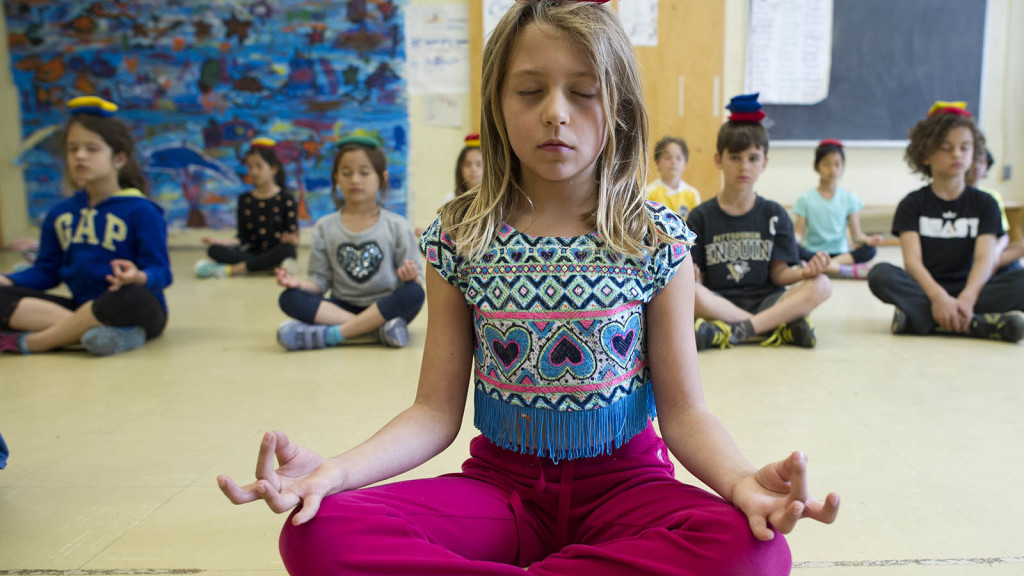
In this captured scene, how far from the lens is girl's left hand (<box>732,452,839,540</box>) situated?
657mm

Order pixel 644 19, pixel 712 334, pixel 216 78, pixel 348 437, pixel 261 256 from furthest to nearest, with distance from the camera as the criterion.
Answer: pixel 216 78
pixel 644 19
pixel 261 256
pixel 712 334
pixel 348 437

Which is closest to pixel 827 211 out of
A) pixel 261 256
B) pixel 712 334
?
pixel 712 334

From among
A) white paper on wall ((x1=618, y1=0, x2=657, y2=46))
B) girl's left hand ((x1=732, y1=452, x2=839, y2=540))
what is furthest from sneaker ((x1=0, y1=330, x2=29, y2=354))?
white paper on wall ((x1=618, y1=0, x2=657, y2=46))

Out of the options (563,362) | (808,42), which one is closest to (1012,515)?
(563,362)

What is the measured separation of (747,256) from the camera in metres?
2.59

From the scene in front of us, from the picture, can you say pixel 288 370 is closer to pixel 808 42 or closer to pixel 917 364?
pixel 917 364

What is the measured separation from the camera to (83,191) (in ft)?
8.54

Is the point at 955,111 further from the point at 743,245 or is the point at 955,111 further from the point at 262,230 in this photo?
the point at 262,230

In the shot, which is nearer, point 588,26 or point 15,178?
point 588,26

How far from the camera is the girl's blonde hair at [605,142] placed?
888mm

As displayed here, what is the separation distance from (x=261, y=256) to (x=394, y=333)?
220 centimetres

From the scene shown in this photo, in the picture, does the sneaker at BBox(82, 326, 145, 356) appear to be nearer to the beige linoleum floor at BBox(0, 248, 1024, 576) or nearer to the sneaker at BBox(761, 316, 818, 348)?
the beige linoleum floor at BBox(0, 248, 1024, 576)

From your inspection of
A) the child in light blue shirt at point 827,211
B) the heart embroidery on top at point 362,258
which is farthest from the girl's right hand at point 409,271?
the child in light blue shirt at point 827,211

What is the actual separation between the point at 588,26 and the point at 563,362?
379 mm
